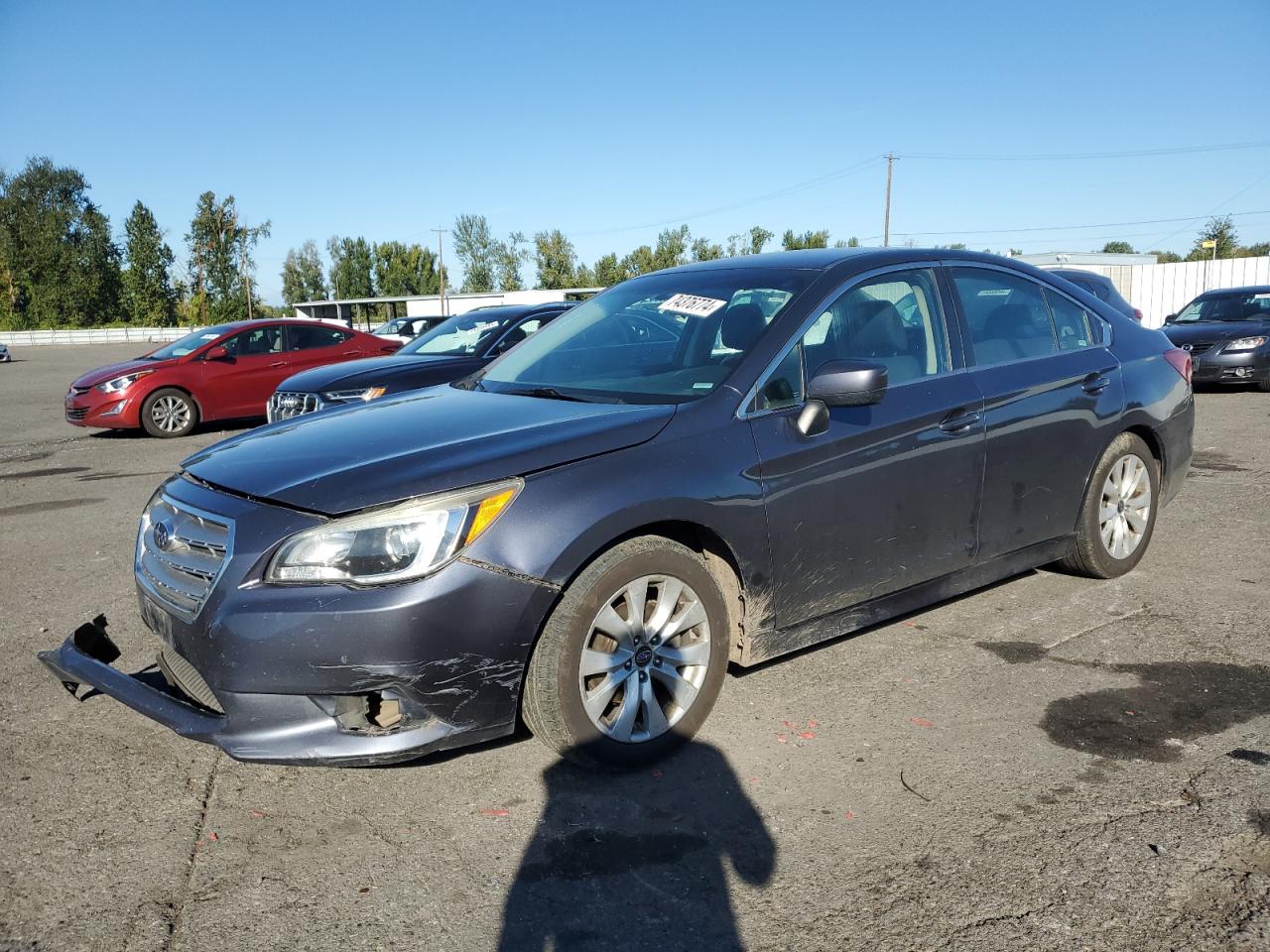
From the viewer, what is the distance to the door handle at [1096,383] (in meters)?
4.92

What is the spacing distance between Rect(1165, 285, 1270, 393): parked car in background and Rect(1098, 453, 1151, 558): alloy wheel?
36.9ft

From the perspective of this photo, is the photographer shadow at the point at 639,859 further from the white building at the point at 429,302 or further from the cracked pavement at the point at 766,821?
the white building at the point at 429,302

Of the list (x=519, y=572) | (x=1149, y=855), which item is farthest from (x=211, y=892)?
(x=1149, y=855)

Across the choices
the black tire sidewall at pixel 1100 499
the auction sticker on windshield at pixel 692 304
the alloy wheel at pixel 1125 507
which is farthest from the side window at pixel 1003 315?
the auction sticker on windshield at pixel 692 304

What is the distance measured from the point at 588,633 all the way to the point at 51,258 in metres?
97.1

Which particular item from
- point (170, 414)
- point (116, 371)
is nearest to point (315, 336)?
point (170, 414)

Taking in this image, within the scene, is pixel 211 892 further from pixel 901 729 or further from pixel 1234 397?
pixel 1234 397

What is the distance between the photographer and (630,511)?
3262mm

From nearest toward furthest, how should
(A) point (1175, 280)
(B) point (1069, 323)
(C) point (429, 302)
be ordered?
(B) point (1069, 323)
(A) point (1175, 280)
(C) point (429, 302)

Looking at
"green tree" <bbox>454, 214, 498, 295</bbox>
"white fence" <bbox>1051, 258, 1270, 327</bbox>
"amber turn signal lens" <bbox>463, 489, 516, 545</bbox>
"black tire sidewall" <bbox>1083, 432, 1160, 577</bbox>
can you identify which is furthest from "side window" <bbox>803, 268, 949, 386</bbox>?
"green tree" <bbox>454, 214, 498, 295</bbox>

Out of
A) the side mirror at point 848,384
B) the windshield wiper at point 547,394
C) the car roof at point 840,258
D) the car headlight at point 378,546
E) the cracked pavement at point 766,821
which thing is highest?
the car roof at point 840,258

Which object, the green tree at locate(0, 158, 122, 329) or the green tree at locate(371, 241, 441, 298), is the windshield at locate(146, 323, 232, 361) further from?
the green tree at locate(371, 241, 441, 298)

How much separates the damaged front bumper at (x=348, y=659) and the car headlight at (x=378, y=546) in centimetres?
4

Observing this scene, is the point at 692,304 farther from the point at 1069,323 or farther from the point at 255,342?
the point at 255,342
